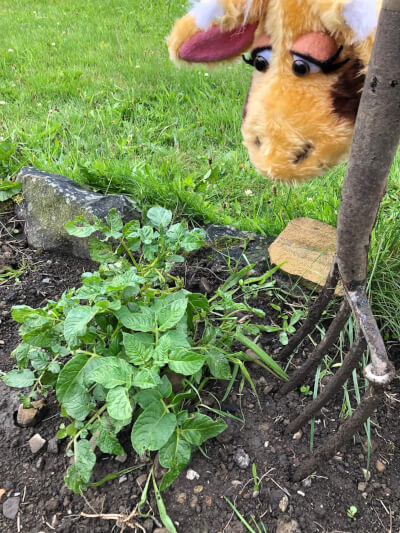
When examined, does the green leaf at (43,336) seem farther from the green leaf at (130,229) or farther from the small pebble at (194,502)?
the small pebble at (194,502)

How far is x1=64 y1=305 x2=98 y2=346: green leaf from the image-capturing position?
118 centimetres

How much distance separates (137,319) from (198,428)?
33cm

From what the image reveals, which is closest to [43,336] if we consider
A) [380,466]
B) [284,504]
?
[284,504]

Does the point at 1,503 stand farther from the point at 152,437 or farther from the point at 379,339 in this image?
the point at 379,339

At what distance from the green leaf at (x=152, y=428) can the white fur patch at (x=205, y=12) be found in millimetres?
915

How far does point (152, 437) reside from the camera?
1.15 meters

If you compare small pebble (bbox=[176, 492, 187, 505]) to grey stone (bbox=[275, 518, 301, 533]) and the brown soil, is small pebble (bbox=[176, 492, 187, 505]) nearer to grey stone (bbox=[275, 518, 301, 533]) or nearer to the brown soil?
the brown soil

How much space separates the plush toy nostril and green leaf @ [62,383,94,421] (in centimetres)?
78

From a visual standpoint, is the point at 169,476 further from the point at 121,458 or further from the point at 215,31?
the point at 215,31

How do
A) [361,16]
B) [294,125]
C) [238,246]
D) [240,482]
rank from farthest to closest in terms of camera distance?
[238,246] → [240,482] → [294,125] → [361,16]

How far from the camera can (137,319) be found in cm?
126

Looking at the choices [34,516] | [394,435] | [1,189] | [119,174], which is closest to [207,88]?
[119,174]

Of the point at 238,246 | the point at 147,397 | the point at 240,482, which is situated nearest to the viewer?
the point at 147,397

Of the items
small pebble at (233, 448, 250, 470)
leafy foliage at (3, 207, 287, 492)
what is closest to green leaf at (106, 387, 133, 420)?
leafy foliage at (3, 207, 287, 492)
